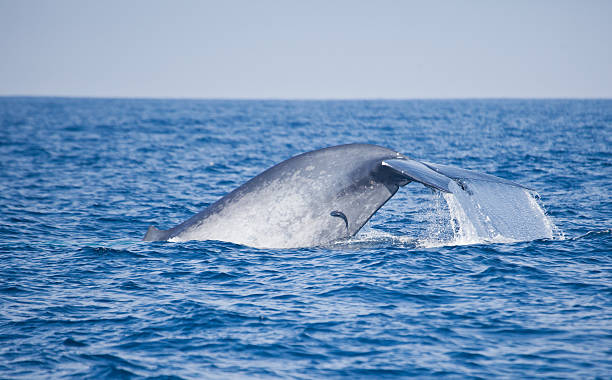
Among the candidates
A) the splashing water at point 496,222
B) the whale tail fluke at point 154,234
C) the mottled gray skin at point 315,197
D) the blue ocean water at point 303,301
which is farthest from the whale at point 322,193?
the splashing water at point 496,222

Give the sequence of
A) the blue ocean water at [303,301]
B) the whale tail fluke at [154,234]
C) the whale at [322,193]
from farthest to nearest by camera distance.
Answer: the whale tail fluke at [154,234] → the whale at [322,193] → the blue ocean water at [303,301]

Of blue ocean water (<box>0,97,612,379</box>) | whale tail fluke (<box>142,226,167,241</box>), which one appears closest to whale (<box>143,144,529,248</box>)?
blue ocean water (<box>0,97,612,379</box>)

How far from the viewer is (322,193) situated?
421 inches

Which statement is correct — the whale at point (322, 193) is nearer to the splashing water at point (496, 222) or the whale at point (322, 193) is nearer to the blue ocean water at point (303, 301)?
the blue ocean water at point (303, 301)

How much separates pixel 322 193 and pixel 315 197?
0.13 meters

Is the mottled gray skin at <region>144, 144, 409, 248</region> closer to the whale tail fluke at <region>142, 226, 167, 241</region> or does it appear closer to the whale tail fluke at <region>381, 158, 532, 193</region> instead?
the whale tail fluke at <region>381, 158, 532, 193</region>

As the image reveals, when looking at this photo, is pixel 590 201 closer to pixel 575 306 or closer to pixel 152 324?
pixel 575 306

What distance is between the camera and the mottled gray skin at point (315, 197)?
35.1ft

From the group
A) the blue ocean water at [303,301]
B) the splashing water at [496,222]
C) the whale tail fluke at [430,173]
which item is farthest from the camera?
the splashing water at [496,222]

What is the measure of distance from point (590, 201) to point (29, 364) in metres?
15.8

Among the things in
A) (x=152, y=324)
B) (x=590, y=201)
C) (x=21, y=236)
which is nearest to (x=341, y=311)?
(x=152, y=324)

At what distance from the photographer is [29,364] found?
8.01 metres

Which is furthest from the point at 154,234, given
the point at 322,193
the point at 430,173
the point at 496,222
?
the point at 496,222

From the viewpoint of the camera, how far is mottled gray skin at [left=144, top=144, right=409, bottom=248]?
1071 cm
